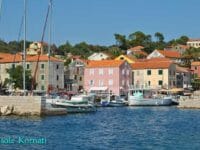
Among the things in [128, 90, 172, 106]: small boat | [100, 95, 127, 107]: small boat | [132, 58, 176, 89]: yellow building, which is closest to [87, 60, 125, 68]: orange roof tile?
[132, 58, 176, 89]: yellow building

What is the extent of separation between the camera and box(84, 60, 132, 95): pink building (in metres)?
117

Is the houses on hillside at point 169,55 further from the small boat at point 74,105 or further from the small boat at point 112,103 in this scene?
the small boat at point 74,105

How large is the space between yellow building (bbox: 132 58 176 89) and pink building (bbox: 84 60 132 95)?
10.2 ft

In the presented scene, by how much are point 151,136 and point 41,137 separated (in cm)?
797

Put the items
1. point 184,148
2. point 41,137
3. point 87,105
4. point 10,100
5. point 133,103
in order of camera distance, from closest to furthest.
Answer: point 184,148 < point 41,137 < point 10,100 < point 87,105 < point 133,103

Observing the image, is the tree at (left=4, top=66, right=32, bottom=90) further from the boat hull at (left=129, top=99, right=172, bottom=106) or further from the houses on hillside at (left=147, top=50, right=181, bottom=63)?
the houses on hillside at (left=147, top=50, right=181, bottom=63)

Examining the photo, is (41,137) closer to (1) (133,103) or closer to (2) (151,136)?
(2) (151,136)

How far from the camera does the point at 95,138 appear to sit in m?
38.6

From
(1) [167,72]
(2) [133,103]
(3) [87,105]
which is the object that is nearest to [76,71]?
(1) [167,72]

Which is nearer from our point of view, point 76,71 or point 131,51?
point 76,71

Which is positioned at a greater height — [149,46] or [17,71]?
[149,46]

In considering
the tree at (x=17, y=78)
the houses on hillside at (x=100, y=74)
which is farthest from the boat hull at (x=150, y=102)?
the tree at (x=17, y=78)

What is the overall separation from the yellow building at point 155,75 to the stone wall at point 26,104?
62.1 meters

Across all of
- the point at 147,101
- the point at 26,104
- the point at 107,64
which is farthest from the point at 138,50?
the point at 26,104
